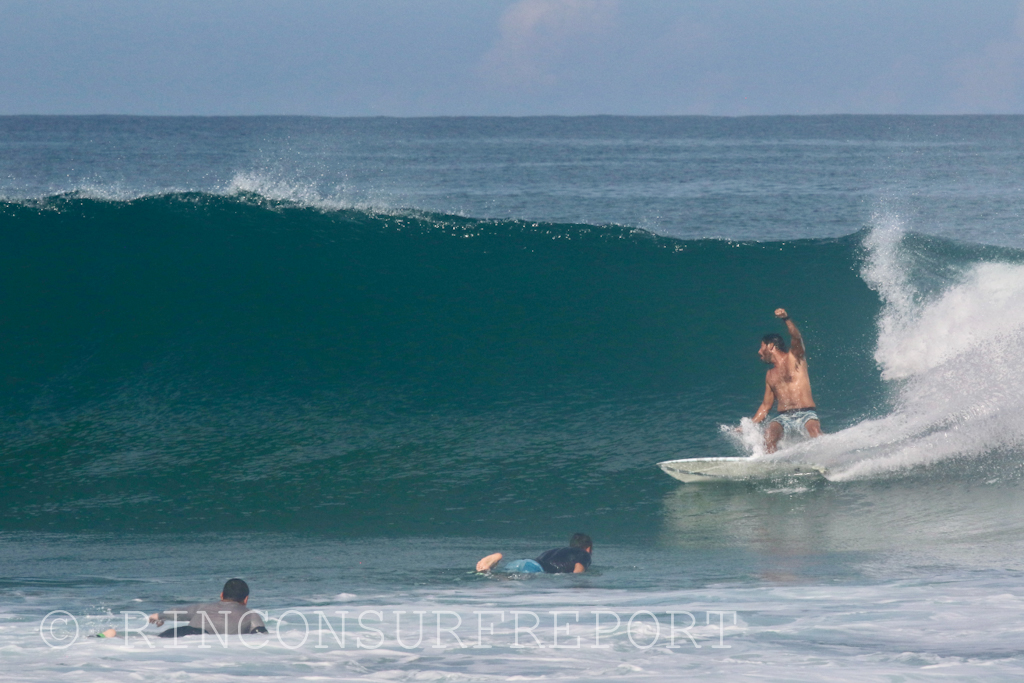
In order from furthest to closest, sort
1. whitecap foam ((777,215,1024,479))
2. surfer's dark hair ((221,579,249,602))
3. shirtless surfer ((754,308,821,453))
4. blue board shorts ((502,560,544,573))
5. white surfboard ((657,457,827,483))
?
whitecap foam ((777,215,1024,479)) < shirtless surfer ((754,308,821,453)) < white surfboard ((657,457,827,483)) < blue board shorts ((502,560,544,573)) < surfer's dark hair ((221,579,249,602))

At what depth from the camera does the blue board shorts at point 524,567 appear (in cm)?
572

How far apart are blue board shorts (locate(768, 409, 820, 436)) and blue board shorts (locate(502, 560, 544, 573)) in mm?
2765

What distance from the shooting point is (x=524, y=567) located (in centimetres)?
573

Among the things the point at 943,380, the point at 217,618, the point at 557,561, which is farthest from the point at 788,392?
the point at 217,618

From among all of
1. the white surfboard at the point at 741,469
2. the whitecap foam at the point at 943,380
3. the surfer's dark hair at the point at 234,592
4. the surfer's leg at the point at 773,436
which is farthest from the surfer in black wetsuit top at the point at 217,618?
the surfer's leg at the point at 773,436

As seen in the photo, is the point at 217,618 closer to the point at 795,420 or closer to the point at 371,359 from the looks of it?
the point at 795,420

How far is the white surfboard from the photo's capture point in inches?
289

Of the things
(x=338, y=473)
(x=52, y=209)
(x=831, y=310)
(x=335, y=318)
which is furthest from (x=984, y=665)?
(x=52, y=209)

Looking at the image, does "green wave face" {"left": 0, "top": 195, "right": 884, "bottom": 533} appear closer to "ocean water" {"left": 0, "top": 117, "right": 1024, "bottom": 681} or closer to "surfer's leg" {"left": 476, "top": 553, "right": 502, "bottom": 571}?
"ocean water" {"left": 0, "top": 117, "right": 1024, "bottom": 681}

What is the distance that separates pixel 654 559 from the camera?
6125mm

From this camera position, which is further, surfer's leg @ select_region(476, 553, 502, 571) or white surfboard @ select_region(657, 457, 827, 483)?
white surfboard @ select_region(657, 457, 827, 483)

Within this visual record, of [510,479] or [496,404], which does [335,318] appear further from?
[510,479]

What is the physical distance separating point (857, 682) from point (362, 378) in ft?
21.7

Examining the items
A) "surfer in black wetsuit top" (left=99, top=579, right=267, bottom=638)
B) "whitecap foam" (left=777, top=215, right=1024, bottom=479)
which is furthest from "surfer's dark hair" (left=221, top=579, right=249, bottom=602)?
"whitecap foam" (left=777, top=215, right=1024, bottom=479)
